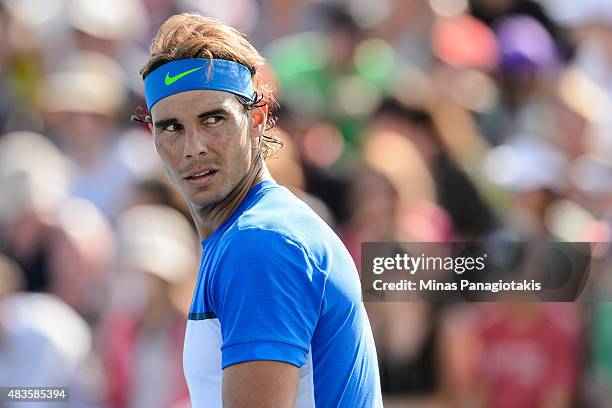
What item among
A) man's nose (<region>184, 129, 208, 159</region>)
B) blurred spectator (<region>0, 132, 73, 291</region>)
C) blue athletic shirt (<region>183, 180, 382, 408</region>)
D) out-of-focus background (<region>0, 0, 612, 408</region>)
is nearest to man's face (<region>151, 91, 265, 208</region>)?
man's nose (<region>184, 129, 208, 159</region>)

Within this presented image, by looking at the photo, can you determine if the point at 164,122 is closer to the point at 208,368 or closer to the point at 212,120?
the point at 212,120

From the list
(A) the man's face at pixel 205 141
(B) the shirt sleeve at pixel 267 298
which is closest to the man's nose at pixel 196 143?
(A) the man's face at pixel 205 141

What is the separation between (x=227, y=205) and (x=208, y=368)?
38cm

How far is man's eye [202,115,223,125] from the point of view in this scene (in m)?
2.10

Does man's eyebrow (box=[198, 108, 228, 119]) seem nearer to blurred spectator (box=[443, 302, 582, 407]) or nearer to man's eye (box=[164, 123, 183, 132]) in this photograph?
man's eye (box=[164, 123, 183, 132])

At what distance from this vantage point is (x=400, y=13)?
17.6 ft

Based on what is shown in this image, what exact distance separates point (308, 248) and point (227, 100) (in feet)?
1.47

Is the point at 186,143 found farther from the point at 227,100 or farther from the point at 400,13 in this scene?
the point at 400,13

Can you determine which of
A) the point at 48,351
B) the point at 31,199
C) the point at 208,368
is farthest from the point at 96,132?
the point at 208,368

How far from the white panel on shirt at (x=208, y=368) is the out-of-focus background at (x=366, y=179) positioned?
255 centimetres

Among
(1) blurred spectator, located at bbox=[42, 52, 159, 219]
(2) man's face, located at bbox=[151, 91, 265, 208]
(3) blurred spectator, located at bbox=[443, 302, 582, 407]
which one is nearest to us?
(2) man's face, located at bbox=[151, 91, 265, 208]

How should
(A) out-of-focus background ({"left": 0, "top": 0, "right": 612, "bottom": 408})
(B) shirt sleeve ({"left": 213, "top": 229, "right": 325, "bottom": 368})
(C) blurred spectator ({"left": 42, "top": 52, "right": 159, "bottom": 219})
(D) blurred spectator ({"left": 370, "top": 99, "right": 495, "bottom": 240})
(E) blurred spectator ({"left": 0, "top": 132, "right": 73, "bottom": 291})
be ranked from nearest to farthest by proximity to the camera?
(B) shirt sleeve ({"left": 213, "top": 229, "right": 325, "bottom": 368})
(A) out-of-focus background ({"left": 0, "top": 0, "right": 612, "bottom": 408})
(D) blurred spectator ({"left": 370, "top": 99, "right": 495, "bottom": 240})
(E) blurred spectator ({"left": 0, "top": 132, "right": 73, "bottom": 291})
(C) blurred spectator ({"left": 42, "top": 52, "right": 159, "bottom": 219})

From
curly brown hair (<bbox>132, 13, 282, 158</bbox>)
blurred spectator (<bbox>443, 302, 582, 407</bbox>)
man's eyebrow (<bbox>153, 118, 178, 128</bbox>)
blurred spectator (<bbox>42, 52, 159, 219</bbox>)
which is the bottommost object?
blurred spectator (<bbox>443, 302, 582, 407</bbox>)

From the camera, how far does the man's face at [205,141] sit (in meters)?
2.10
